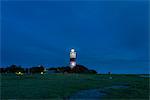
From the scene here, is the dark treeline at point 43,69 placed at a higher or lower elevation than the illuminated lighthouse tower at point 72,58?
lower

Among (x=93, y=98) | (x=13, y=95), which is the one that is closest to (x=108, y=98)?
(x=93, y=98)

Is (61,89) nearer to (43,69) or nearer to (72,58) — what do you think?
(72,58)

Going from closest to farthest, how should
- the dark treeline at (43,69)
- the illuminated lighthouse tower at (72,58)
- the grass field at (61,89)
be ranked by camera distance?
the grass field at (61,89), the dark treeline at (43,69), the illuminated lighthouse tower at (72,58)

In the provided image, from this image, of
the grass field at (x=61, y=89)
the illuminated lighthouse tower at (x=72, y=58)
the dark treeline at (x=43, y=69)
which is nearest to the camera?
the grass field at (x=61, y=89)

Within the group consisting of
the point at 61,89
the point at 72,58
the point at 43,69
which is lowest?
the point at 61,89

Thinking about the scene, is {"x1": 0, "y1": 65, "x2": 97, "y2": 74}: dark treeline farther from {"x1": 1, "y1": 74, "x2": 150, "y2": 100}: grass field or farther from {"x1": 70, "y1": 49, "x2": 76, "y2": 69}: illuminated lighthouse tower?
{"x1": 1, "y1": 74, "x2": 150, "y2": 100}: grass field

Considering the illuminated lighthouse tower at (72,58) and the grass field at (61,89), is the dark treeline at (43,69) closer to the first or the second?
the illuminated lighthouse tower at (72,58)

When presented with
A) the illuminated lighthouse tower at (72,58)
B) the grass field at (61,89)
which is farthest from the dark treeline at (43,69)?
the grass field at (61,89)

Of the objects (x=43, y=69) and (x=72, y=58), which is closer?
(x=72, y=58)

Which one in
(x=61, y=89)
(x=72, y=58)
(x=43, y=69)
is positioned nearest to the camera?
(x=61, y=89)

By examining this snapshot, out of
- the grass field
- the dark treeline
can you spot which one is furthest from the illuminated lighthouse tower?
the grass field

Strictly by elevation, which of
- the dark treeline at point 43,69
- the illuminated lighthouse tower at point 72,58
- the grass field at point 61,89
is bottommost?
the grass field at point 61,89

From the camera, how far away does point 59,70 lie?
7912cm

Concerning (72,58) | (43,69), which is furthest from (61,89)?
(43,69)
